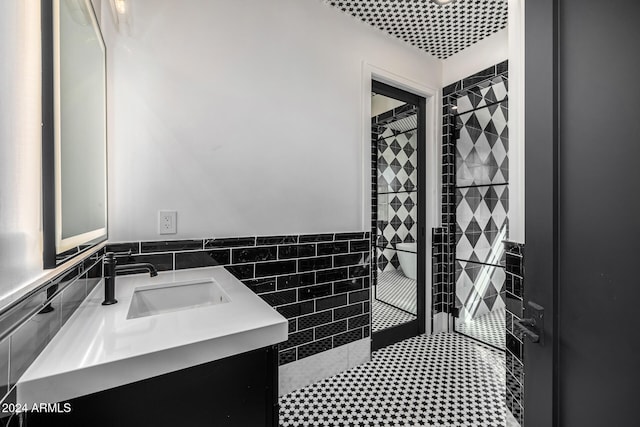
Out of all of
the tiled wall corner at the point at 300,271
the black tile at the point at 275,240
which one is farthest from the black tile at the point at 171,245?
the black tile at the point at 275,240

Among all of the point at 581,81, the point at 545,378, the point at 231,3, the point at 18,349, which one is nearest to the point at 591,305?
the point at 545,378

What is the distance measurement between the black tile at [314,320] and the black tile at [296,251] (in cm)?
41

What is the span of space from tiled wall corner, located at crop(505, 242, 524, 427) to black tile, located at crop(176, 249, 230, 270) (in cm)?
140

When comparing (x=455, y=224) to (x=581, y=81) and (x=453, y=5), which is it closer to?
(x=453, y=5)

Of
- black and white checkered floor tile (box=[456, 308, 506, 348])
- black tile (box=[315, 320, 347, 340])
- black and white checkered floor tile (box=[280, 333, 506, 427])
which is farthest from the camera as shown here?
black and white checkered floor tile (box=[456, 308, 506, 348])

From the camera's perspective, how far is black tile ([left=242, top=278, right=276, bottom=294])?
170cm

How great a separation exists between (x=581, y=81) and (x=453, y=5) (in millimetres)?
1826

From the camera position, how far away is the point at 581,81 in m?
0.62

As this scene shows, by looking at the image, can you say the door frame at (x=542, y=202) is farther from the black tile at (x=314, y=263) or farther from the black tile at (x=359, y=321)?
the black tile at (x=359, y=321)

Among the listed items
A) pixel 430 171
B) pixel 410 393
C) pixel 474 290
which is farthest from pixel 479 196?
pixel 410 393

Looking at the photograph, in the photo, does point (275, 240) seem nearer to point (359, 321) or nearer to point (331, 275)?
point (331, 275)

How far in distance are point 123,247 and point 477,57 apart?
2894 millimetres

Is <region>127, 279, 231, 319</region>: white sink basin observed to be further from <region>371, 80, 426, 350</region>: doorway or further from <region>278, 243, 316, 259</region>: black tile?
<region>371, 80, 426, 350</region>: doorway

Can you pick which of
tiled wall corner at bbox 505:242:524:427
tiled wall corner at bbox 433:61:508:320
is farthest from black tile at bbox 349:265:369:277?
tiled wall corner at bbox 505:242:524:427
